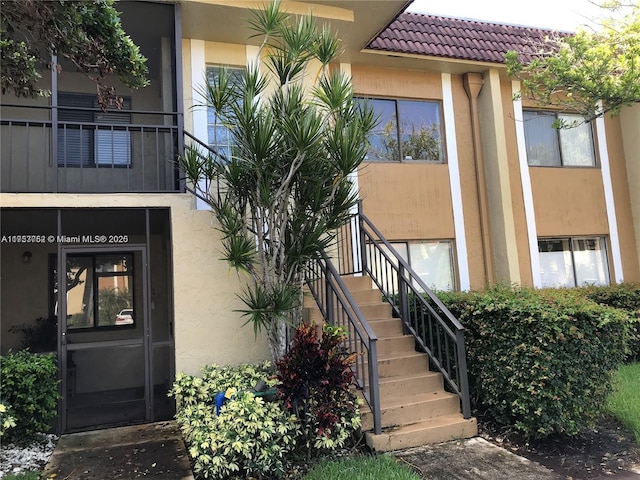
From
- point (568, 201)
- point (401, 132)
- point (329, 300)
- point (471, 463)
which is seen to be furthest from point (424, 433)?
point (568, 201)

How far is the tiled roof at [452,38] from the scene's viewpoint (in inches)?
334

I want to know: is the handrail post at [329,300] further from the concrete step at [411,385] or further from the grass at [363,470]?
the grass at [363,470]

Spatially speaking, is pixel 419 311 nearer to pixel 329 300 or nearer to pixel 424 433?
pixel 329 300

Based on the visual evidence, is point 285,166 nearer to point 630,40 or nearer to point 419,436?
point 419,436

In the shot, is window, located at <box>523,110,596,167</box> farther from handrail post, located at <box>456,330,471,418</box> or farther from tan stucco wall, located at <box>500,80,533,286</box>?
handrail post, located at <box>456,330,471,418</box>

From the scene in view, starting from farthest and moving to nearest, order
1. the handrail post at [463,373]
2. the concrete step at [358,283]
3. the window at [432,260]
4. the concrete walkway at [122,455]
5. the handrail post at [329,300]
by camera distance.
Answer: the window at [432,260], the concrete step at [358,283], the handrail post at [329,300], the handrail post at [463,373], the concrete walkway at [122,455]

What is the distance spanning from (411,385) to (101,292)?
5.00 metres

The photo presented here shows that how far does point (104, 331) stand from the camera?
7438 mm

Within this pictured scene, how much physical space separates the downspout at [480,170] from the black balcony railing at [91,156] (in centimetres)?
569

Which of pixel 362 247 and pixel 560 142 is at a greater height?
pixel 560 142

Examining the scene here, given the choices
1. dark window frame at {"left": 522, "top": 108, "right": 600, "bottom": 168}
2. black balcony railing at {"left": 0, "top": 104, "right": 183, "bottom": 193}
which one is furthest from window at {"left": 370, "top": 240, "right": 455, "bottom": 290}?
black balcony railing at {"left": 0, "top": 104, "right": 183, "bottom": 193}

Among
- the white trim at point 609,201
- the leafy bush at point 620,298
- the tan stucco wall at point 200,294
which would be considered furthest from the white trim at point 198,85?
the white trim at point 609,201

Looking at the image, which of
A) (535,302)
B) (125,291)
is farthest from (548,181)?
(125,291)

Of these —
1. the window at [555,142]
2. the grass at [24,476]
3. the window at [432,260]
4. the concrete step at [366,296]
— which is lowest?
the grass at [24,476]
